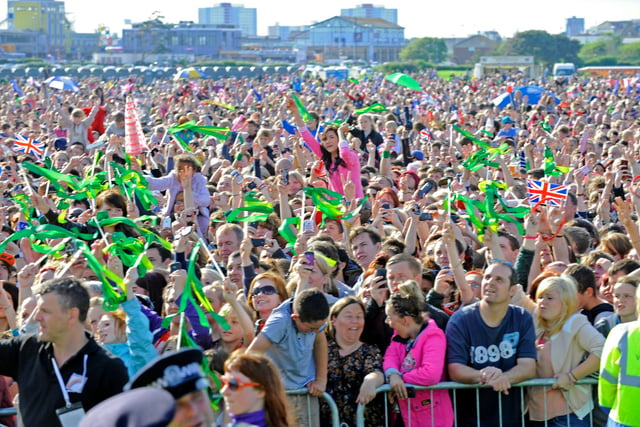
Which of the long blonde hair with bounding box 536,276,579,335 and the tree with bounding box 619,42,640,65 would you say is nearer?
the long blonde hair with bounding box 536,276,579,335

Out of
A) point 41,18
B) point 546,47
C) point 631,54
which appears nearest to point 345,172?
point 546,47

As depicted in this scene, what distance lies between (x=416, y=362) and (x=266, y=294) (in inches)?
37.9

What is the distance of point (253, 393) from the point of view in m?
4.24

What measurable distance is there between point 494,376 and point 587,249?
292 cm

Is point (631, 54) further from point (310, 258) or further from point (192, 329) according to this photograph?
point (192, 329)

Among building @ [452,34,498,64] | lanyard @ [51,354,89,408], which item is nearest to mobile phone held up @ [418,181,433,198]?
lanyard @ [51,354,89,408]

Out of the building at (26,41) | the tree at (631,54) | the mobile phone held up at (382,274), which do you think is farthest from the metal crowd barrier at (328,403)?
the building at (26,41)

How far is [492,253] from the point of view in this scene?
7.72 metres

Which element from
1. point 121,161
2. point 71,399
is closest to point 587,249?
point 71,399

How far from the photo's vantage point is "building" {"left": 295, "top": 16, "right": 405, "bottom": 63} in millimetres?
154875

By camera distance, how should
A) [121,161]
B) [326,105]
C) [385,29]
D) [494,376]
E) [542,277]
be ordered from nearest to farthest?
1. [494,376]
2. [542,277]
3. [121,161]
4. [326,105]
5. [385,29]

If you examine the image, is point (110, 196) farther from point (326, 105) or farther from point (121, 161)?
point (326, 105)

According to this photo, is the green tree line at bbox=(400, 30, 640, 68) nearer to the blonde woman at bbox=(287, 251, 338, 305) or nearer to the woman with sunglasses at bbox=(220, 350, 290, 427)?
the blonde woman at bbox=(287, 251, 338, 305)

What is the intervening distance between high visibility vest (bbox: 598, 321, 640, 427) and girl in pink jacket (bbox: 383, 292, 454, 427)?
0.90m
